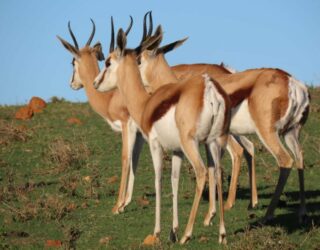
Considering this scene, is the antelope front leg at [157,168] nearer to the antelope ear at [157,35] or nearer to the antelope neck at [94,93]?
the antelope ear at [157,35]

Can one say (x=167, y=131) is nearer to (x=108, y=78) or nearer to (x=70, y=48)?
(x=108, y=78)

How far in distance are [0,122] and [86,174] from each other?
16.0ft

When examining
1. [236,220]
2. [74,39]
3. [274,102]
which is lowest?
[236,220]

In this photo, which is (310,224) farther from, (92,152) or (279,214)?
(92,152)

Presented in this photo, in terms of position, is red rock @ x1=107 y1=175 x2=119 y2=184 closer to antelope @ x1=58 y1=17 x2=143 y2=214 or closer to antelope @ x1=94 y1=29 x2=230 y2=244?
antelope @ x1=58 y1=17 x2=143 y2=214

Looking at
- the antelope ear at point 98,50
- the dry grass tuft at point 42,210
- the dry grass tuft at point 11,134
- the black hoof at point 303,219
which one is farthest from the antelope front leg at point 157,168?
the dry grass tuft at point 11,134

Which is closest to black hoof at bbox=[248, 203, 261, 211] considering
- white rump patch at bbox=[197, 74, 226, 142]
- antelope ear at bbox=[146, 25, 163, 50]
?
antelope ear at bbox=[146, 25, 163, 50]

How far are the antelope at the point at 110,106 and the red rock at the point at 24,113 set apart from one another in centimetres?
649

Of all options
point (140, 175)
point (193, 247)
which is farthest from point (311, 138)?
point (193, 247)

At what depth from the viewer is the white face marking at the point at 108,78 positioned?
1057cm

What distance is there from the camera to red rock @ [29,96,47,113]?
2083 centimetres

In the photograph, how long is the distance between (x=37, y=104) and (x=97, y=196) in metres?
8.89

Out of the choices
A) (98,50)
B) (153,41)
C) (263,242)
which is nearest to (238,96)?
(153,41)

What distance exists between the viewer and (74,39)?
44.1 ft
